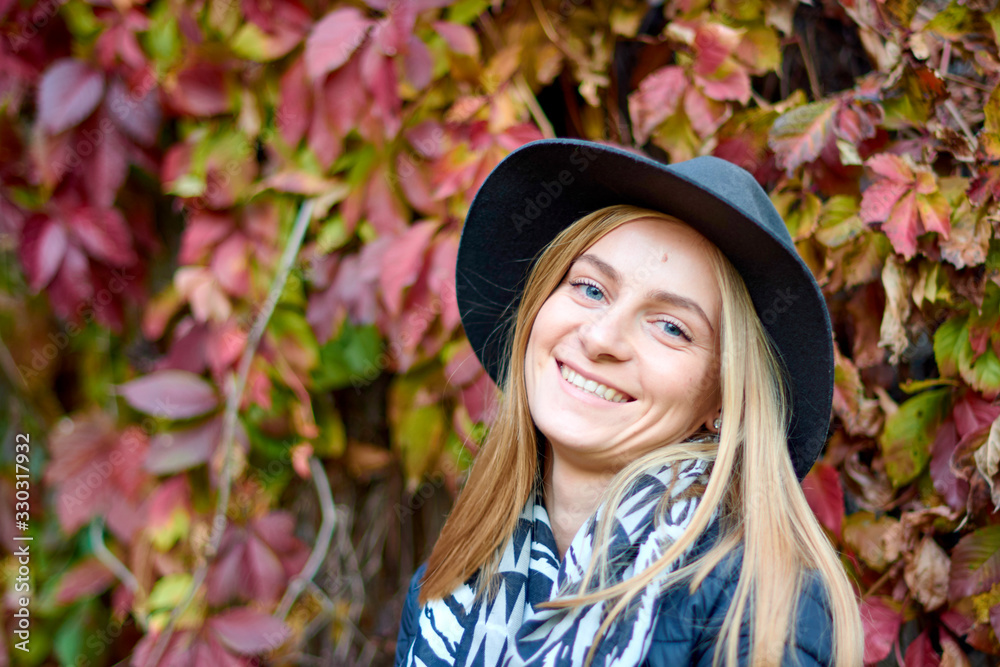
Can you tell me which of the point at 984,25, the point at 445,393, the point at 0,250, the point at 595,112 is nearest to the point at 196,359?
the point at 445,393

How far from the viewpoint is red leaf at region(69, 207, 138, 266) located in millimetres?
1873

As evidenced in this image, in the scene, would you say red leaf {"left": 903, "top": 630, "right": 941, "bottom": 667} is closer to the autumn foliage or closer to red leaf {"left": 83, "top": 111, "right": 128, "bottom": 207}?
the autumn foliage

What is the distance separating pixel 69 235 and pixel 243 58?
0.65 metres

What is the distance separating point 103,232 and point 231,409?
0.62m

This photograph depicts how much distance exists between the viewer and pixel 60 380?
2.38m

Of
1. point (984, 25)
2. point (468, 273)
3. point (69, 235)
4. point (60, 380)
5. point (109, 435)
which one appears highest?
point (984, 25)

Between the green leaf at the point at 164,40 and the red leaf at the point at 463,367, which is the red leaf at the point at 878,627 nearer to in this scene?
the red leaf at the point at 463,367

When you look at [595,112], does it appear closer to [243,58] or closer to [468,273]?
[468,273]

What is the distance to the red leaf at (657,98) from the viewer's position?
4.66 feet

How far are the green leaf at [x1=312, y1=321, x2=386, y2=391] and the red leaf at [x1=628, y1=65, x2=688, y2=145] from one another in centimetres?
75

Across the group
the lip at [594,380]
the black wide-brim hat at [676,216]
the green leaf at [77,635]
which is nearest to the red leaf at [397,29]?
the black wide-brim hat at [676,216]

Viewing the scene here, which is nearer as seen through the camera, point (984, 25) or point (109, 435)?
point (984, 25)

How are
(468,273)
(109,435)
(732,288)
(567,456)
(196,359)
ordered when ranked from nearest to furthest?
(732,288), (567,456), (468,273), (196,359), (109,435)

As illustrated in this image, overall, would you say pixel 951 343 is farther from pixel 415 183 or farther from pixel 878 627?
pixel 415 183
